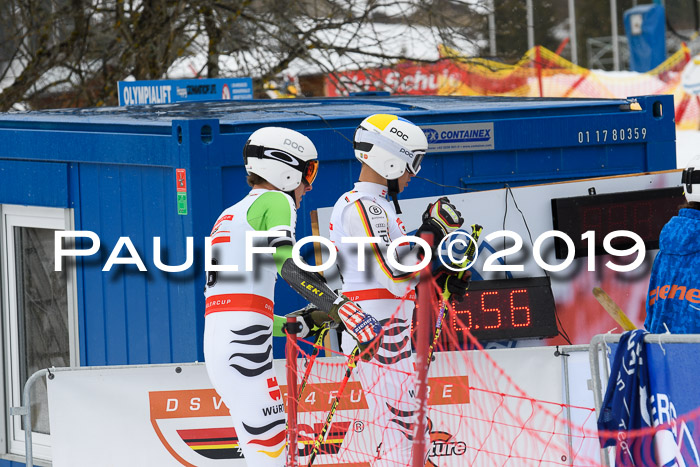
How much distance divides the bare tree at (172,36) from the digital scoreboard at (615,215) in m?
6.86

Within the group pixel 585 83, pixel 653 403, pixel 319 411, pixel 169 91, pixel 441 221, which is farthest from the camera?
pixel 585 83

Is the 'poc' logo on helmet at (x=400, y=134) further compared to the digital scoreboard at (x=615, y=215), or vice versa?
the digital scoreboard at (x=615, y=215)

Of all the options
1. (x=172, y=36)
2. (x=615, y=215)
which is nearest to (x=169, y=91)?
(x=172, y=36)

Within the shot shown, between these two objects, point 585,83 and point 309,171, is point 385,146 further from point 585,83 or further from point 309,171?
point 585,83

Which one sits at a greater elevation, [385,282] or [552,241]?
[552,241]

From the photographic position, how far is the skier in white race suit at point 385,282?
17.0 ft

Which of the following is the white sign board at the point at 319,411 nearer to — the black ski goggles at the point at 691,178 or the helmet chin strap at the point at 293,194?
the helmet chin strap at the point at 293,194

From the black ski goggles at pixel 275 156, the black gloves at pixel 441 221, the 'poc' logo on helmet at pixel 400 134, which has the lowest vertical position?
the black gloves at pixel 441 221

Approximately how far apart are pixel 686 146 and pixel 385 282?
1868 cm

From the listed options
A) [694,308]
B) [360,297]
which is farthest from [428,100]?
[694,308]

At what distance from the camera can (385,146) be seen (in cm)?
525

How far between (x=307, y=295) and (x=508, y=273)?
8.06 ft

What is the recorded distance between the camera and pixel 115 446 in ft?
19.2

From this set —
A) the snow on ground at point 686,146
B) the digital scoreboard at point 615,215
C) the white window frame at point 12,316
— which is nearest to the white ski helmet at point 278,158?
the digital scoreboard at point 615,215
